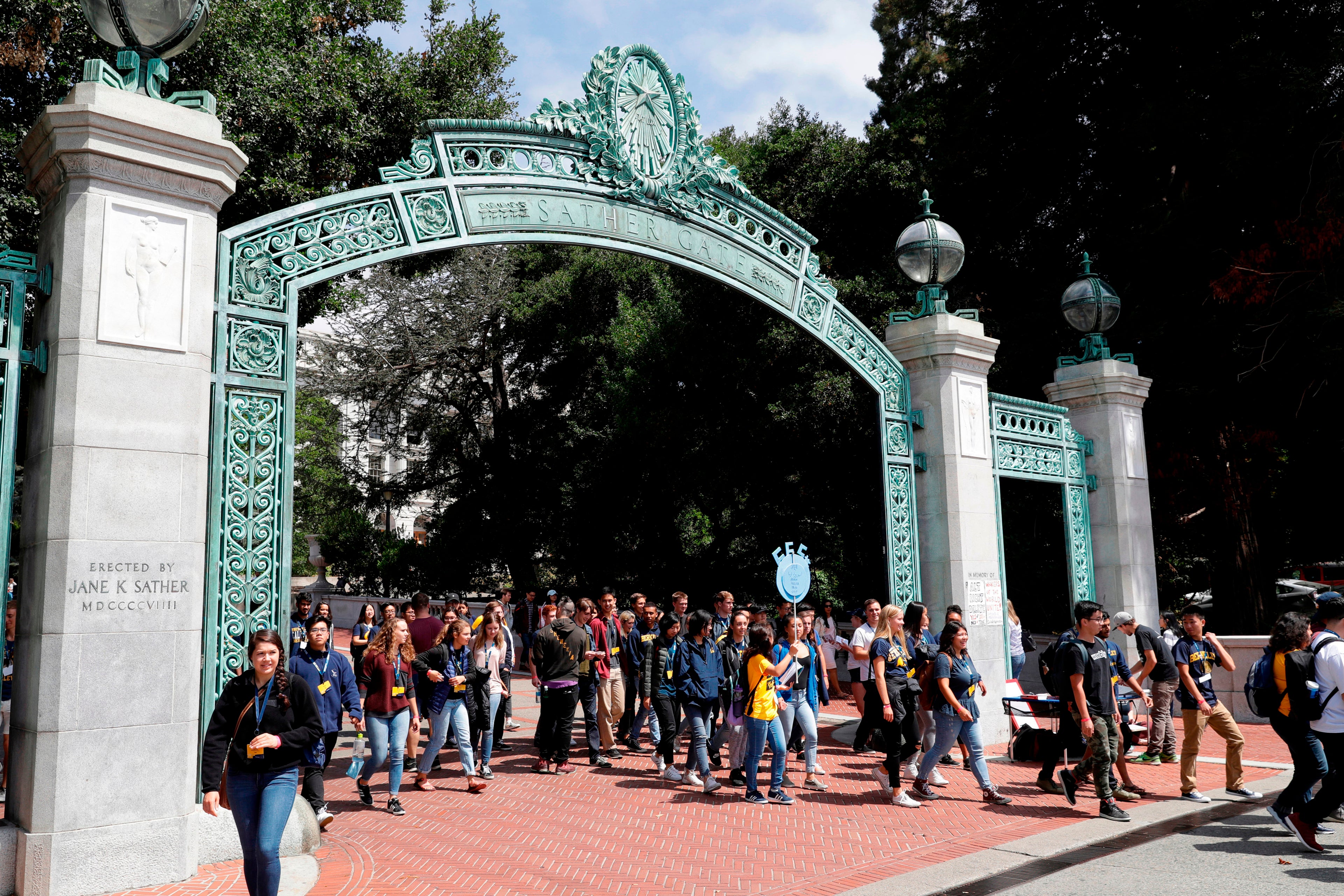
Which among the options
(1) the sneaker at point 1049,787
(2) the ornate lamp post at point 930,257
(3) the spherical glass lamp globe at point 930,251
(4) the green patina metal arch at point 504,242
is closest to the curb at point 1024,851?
(1) the sneaker at point 1049,787

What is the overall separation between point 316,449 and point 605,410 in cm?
1428

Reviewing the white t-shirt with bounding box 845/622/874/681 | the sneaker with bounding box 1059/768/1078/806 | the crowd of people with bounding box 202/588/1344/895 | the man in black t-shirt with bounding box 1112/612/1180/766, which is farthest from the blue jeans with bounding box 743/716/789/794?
the man in black t-shirt with bounding box 1112/612/1180/766

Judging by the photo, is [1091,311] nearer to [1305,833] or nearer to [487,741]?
[1305,833]

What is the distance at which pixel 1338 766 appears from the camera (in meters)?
6.64

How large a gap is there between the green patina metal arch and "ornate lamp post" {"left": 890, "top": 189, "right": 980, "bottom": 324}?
876 millimetres

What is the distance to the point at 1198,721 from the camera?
8.61 metres

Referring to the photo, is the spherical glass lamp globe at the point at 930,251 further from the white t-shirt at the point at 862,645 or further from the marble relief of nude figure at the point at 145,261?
the marble relief of nude figure at the point at 145,261

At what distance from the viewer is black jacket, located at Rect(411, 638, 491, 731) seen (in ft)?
30.4

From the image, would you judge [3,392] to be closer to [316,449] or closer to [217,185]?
[217,185]

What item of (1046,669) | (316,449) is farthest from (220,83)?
(316,449)

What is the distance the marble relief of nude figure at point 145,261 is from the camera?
6.32 metres

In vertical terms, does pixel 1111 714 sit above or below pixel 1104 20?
below

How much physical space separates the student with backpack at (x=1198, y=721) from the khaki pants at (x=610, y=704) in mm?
5747

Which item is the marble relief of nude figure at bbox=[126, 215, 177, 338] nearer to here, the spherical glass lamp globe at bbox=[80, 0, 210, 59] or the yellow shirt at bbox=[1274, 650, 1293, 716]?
the spherical glass lamp globe at bbox=[80, 0, 210, 59]
